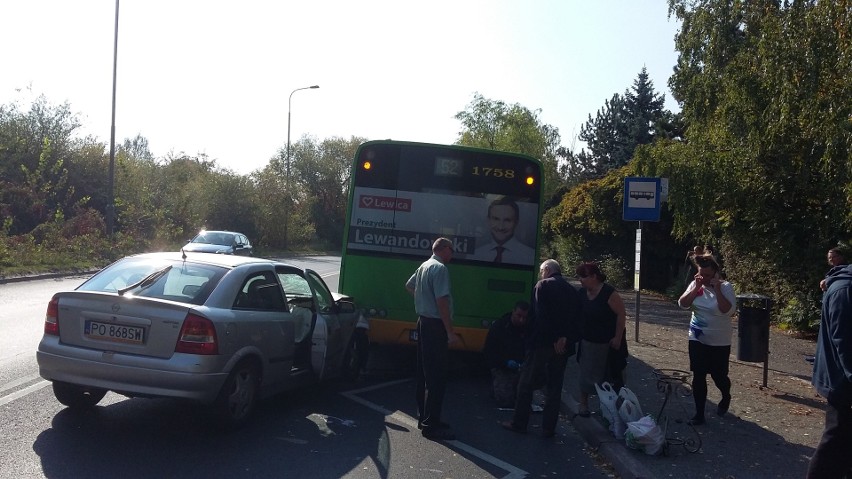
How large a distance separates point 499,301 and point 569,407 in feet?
5.85

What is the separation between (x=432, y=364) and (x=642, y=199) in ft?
24.1

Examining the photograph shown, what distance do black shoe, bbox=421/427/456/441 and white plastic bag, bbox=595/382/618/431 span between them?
1.46 metres

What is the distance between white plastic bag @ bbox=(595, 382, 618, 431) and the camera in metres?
7.79

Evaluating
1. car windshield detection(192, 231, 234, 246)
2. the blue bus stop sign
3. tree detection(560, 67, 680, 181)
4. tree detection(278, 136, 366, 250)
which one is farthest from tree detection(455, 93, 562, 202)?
the blue bus stop sign

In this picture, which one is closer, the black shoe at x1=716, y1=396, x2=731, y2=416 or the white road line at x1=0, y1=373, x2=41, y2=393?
the white road line at x1=0, y1=373, x2=41, y2=393

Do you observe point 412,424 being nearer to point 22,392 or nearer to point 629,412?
point 629,412

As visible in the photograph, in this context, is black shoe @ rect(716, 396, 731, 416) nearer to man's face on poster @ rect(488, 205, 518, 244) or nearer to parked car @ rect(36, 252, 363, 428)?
man's face on poster @ rect(488, 205, 518, 244)

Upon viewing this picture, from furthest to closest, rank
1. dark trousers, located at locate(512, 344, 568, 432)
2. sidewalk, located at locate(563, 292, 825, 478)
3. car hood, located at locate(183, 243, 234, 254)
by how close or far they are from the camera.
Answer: car hood, located at locate(183, 243, 234, 254) < dark trousers, located at locate(512, 344, 568, 432) < sidewalk, located at locate(563, 292, 825, 478)

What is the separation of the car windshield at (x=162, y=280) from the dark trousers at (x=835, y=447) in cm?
485

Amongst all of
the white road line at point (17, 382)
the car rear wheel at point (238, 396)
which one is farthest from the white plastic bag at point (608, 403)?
the white road line at point (17, 382)

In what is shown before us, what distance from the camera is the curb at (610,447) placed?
664 cm

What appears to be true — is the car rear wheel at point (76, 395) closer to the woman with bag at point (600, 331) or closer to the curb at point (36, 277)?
the woman with bag at point (600, 331)

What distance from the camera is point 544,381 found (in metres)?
8.09

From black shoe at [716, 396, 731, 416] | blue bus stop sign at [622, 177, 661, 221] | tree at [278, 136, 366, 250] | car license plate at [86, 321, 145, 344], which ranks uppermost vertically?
tree at [278, 136, 366, 250]
